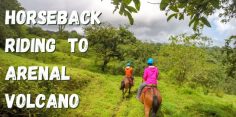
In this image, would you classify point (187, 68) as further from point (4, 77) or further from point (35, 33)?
point (35, 33)

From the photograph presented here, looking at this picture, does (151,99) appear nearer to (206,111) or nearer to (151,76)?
(151,76)

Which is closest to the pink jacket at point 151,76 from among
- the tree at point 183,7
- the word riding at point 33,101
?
the word riding at point 33,101

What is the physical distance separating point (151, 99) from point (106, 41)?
3369 cm

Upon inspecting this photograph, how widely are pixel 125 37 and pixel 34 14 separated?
3489 centimetres

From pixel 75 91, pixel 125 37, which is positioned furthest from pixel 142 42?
pixel 75 91

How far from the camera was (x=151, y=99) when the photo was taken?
13.9 m

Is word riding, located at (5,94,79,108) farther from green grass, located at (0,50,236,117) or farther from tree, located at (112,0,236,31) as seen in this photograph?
tree, located at (112,0,236,31)

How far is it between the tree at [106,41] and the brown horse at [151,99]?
32.2 meters

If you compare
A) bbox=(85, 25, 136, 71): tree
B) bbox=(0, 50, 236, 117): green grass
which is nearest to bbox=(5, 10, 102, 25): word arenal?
bbox=(0, 50, 236, 117): green grass

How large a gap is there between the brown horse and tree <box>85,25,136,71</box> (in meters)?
32.2

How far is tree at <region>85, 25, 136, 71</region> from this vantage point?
154ft

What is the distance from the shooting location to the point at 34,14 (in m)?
14.5

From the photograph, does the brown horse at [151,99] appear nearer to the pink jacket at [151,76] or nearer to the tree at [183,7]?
the pink jacket at [151,76]

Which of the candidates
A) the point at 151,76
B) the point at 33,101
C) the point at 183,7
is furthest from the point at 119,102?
the point at 183,7
